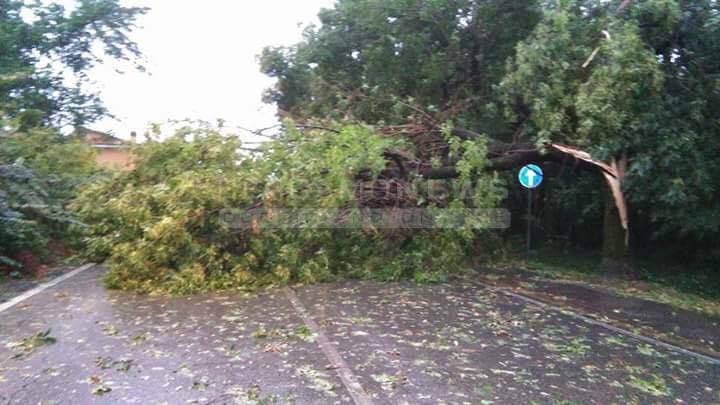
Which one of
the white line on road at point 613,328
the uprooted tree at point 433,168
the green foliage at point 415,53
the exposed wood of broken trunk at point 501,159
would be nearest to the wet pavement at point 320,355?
the white line on road at point 613,328

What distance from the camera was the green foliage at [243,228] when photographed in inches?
329

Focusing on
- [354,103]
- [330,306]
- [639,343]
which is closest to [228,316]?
[330,306]

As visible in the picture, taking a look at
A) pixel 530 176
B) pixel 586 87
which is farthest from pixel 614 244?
pixel 586 87

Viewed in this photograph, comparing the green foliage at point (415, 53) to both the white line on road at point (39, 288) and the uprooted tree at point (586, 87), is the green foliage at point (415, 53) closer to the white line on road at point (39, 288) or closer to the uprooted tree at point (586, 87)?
the uprooted tree at point (586, 87)

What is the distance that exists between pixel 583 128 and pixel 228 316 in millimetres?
5684

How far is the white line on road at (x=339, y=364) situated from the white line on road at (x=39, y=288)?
3815 millimetres

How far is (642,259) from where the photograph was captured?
13.6 meters

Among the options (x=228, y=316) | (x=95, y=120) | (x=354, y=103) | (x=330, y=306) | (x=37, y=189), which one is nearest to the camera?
(x=228, y=316)

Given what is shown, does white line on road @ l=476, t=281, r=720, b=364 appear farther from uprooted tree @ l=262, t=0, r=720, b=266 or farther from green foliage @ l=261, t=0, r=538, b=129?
green foliage @ l=261, t=0, r=538, b=129

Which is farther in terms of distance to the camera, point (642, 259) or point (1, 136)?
point (642, 259)

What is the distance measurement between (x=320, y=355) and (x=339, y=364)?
1.10 feet

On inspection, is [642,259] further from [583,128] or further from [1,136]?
[1,136]

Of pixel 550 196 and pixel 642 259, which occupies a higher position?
pixel 550 196

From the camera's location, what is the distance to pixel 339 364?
16.3 feet
